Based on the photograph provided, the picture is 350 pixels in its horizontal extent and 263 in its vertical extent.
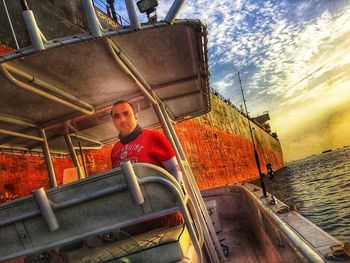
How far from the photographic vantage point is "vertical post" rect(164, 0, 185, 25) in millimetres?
1834

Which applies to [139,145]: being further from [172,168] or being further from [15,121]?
[15,121]

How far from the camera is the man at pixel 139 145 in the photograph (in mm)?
2719

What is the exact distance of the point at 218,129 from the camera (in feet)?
85.6

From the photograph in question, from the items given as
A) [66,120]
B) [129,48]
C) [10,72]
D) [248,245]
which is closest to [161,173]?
[129,48]

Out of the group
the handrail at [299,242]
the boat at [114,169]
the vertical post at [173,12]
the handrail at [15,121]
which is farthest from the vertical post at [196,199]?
the vertical post at [173,12]

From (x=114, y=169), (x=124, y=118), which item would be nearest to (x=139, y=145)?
(x=124, y=118)

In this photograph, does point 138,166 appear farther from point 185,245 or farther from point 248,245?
point 248,245

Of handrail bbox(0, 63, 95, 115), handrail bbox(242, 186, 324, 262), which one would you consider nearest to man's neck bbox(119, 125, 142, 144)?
handrail bbox(0, 63, 95, 115)

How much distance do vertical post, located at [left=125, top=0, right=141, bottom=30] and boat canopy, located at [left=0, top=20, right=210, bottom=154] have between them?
4 centimetres

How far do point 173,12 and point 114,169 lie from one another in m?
1.06

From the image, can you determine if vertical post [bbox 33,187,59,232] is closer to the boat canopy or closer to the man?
the boat canopy

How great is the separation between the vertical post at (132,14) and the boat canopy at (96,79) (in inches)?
1.6

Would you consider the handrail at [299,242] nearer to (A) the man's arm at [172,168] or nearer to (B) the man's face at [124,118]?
(A) the man's arm at [172,168]

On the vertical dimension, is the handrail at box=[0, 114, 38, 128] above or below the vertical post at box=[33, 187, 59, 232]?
above
